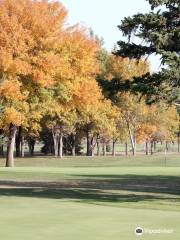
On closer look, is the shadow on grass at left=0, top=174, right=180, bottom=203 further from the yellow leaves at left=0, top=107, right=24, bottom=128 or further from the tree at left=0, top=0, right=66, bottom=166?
the tree at left=0, top=0, right=66, bottom=166

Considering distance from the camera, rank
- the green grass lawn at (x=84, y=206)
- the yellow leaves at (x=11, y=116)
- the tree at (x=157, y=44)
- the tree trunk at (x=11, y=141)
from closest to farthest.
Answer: the green grass lawn at (x=84, y=206), the tree at (x=157, y=44), the yellow leaves at (x=11, y=116), the tree trunk at (x=11, y=141)

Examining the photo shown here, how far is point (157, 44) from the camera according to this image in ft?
81.8

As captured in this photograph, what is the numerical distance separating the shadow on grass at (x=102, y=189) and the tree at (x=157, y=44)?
201 inches

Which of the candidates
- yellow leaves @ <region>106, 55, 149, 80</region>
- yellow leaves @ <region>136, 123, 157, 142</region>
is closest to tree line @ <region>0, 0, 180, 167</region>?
yellow leaves @ <region>106, 55, 149, 80</region>

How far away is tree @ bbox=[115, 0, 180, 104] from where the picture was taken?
24.7 metres

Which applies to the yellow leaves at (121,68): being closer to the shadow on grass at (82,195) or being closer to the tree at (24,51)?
the tree at (24,51)

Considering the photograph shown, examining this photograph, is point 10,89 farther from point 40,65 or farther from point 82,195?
point 82,195

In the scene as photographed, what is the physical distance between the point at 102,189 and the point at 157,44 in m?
11.5

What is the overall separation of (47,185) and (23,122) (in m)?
16.2

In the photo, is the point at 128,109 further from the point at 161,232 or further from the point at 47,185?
the point at 161,232

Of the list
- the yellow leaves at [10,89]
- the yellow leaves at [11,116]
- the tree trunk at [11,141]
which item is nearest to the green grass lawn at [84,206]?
the yellow leaves at [11,116]

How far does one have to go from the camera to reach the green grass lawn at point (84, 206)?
13617mm

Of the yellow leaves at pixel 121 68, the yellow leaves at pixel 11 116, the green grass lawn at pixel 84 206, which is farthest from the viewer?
the yellow leaves at pixel 121 68

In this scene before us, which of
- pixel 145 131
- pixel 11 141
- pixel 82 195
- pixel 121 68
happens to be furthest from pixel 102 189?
pixel 145 131
